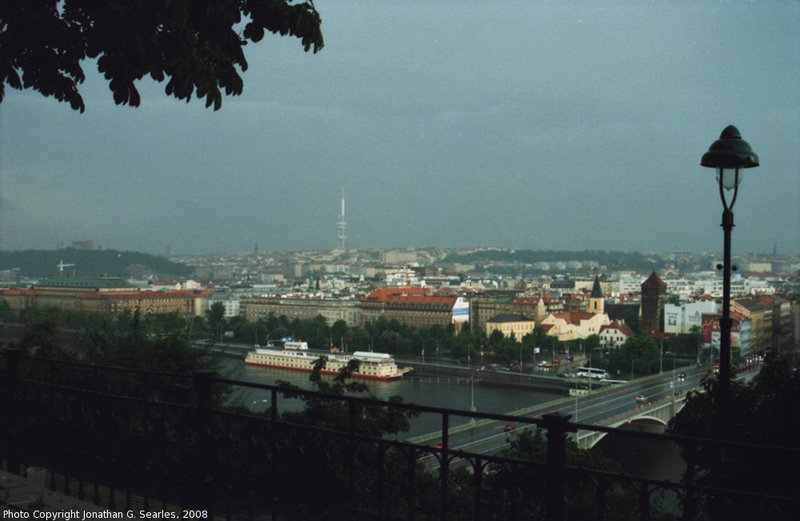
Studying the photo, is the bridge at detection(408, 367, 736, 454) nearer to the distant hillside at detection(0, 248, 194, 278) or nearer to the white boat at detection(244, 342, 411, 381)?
the white boat at detection(244, 342, 411, 381)

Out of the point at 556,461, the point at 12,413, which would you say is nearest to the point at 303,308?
the point at 12,413

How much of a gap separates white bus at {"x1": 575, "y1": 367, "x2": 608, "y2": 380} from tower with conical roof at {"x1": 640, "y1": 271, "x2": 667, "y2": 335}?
6932 mm

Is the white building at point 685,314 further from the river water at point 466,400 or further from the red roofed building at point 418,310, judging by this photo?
the river water at point 466,400

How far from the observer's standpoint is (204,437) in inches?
80.4

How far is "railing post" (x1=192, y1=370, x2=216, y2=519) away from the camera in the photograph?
2.00 metres

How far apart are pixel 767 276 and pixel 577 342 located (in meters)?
8.17

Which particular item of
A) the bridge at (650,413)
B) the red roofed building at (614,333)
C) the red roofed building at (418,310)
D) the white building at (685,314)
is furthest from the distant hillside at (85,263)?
the bridge at (650,413)

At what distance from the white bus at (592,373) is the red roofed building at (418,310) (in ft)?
37.9

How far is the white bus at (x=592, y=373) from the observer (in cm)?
2231

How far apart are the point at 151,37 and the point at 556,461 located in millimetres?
1388

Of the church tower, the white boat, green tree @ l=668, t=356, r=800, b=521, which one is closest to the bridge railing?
green tree @ l=668, t=356, r=800, b=521

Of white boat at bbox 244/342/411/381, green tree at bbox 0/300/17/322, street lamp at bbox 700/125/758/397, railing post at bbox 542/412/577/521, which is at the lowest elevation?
white boat at bbox 244/342/411/381

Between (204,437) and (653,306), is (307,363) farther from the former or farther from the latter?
(204,437)

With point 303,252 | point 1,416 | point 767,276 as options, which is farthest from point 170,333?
point 303,252
